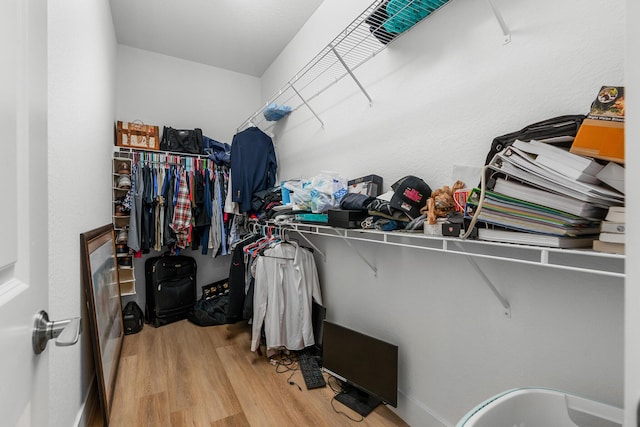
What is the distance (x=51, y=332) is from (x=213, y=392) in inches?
64.5

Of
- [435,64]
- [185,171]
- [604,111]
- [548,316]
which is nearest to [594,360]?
[548,316]

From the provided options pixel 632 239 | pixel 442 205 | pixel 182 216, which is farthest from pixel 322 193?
pixel 182 216

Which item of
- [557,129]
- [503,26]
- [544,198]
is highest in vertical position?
[503,26]

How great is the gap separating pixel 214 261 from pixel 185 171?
1.16 metres

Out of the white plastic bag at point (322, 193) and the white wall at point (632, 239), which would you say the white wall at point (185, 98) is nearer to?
the white plastic bag at point (322, 193)

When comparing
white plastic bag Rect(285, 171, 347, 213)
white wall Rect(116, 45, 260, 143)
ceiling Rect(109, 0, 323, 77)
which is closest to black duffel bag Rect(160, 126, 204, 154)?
white wall Rect(116, 45, 260, 143)

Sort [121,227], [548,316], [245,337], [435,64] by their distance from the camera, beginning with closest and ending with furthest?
1. [548,316]
2. [435,64]
3. [245,337]
4. [121,227]

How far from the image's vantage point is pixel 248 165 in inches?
116

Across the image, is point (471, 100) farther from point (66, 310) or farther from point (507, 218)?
point (66, 310)

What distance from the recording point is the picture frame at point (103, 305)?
1.52 meters

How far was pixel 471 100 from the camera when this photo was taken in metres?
1.28

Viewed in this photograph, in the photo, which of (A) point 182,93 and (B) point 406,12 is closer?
(B) point 406,12

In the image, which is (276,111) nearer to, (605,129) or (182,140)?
(182,140)

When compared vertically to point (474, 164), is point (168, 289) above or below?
below
